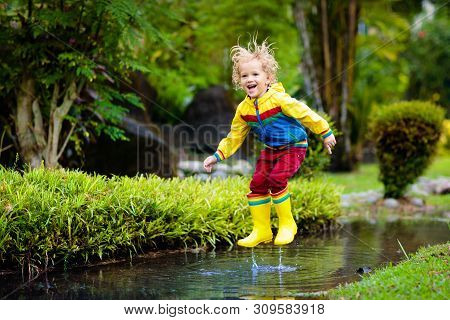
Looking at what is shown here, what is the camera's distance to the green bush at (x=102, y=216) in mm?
4602

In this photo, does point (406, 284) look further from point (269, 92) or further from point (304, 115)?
point (269, 92)

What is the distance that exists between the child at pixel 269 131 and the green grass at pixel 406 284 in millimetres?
775

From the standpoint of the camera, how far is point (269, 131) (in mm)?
4516

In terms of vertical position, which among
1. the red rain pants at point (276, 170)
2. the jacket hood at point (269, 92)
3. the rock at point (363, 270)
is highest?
the jacket hood at point (269, 92)

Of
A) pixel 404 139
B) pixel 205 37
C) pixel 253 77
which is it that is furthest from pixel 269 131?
pixel 205 37

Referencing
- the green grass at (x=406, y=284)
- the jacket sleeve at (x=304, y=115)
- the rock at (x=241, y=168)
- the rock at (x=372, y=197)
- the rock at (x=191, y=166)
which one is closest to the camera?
the green grass at (x=406, y=284)

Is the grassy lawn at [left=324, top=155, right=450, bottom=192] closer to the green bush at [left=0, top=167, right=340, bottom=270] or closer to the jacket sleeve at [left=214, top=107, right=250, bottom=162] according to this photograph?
the green bush at [left=0, top=167, right=340, bottom=270]

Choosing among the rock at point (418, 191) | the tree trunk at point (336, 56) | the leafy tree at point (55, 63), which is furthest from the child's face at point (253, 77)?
the tree trunk at point (336, 56)

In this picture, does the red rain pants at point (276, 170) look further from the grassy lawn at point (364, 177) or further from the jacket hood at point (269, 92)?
the grassy lawn at point (364, 177)

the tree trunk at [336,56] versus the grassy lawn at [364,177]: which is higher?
the tree trunk at [336,56]

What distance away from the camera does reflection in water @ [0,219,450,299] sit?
3.92m

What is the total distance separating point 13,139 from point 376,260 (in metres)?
4.73

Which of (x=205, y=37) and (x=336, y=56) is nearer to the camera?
(x=336, y=56)

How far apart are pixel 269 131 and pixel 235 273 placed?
3.61 ft
